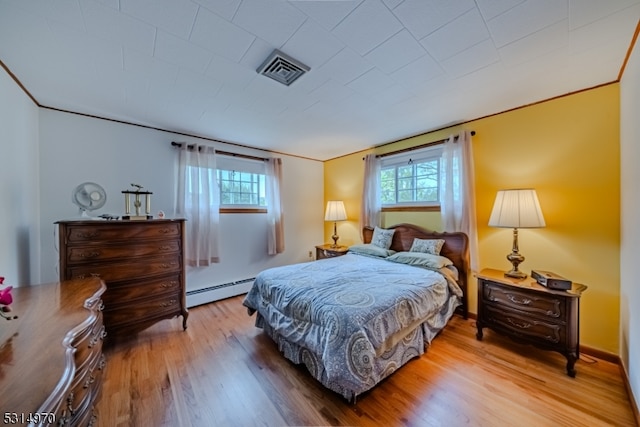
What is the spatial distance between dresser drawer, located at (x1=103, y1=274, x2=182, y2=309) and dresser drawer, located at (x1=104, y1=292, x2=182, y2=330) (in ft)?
0.17

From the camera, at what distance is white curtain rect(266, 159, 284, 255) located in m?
3.97

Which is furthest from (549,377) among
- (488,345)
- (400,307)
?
(400,307)

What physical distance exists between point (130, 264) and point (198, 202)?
1.19 m

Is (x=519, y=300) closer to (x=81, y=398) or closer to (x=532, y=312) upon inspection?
(x=532, y=312)

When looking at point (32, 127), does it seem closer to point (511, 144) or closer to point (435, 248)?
point (435, 248)

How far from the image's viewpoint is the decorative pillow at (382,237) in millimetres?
3418

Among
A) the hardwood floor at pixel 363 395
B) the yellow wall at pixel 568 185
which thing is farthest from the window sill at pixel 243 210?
the yellow wall at pixel 568 185

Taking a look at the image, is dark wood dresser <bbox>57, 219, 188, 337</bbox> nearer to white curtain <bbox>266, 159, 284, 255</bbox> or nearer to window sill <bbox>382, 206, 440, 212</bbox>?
white curtain <bbox>266, 159, 284, 255</bbox>

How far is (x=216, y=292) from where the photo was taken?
135 inches

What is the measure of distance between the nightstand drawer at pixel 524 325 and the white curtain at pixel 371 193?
6.15 ft

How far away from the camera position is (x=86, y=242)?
2062 mm

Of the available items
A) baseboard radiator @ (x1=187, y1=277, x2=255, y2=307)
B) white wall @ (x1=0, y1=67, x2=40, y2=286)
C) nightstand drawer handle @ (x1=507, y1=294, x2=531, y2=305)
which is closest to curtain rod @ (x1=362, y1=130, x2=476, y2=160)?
nightstand drawer handle @ (x1=507, y1=294, x2=531, y2=305)

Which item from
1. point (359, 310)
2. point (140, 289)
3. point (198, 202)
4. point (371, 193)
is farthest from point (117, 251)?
point (371, 193)

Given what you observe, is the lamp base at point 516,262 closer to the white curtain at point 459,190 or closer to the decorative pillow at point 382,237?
the white curtain at point 459,190
